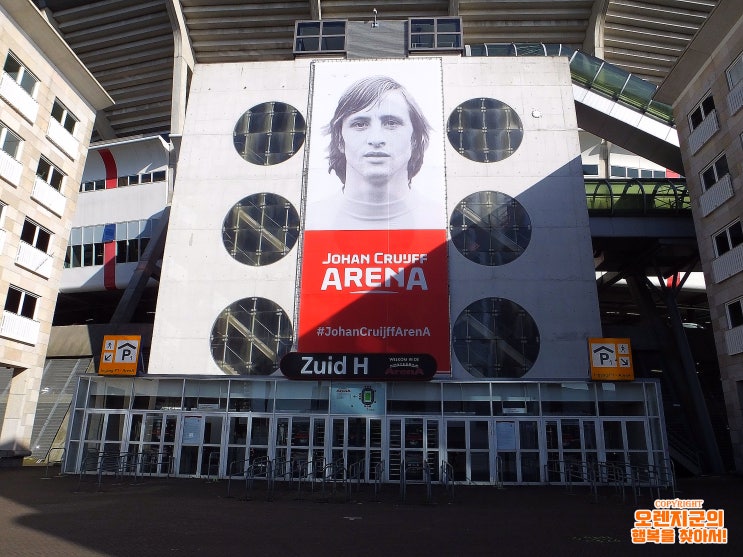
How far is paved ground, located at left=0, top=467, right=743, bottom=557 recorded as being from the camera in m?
9.29

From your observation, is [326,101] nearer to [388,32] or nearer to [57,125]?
[388,32]

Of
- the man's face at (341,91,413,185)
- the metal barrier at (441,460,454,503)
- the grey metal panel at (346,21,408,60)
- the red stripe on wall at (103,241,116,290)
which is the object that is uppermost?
the grey metal panel at (346,21,408,60)

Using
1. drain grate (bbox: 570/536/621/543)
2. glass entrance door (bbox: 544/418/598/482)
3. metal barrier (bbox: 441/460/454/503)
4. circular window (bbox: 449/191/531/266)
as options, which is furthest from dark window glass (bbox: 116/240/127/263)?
drain grate (bbox: 570/536/621/543)

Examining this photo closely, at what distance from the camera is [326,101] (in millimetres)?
28734

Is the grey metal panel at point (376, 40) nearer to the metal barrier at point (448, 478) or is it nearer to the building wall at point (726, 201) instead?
the building wall at point (726, 201)

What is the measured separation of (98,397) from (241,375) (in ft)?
18.2

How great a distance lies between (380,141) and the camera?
2783 centimetres

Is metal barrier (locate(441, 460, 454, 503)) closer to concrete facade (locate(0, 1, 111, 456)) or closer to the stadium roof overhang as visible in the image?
concrete facade (locate(0, 1, 111, 456))

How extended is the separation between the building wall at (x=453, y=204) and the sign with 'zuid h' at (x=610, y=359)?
1.29 m

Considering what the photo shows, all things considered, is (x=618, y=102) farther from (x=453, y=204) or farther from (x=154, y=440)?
(x=154, y=440)

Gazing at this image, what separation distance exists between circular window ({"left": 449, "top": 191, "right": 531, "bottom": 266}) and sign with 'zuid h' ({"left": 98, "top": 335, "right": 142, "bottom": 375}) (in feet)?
44.1

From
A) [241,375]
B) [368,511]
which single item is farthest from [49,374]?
[368,511]

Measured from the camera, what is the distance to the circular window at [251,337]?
80.0 feet

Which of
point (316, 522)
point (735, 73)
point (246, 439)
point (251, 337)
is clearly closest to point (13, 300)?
point (251, 337)
